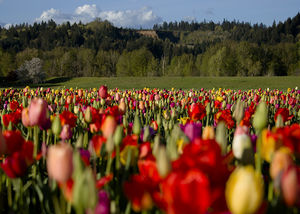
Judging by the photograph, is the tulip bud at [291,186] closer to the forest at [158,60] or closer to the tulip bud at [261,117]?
the tulip bud at [261,117]

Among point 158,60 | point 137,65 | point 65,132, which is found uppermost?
point 158,60

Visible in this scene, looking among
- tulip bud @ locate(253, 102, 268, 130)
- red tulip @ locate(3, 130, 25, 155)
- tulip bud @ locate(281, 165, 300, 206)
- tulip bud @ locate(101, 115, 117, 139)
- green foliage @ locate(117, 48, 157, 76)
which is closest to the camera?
tulip bud @ locate(281, 165, 300, 206)

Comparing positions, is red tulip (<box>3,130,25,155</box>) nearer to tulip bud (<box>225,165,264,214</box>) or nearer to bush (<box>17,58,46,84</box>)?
tulip bud (<box>225,165,264,214</box>)

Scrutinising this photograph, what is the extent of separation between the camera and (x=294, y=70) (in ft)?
250

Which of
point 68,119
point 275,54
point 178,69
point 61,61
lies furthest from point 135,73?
point 68,119

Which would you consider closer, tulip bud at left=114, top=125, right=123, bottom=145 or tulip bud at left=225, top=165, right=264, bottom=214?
Answer: tulip bud at left=225, top=165, right=264, bottom=214

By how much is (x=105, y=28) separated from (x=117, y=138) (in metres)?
190

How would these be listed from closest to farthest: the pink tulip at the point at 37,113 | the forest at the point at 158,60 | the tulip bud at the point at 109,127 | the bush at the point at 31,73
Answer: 1. the tulip bud at the point at 109,127
2. the pink tulip at the point at 37,113
3. the bush at the point at 31,73
4. the forest at the point at 158,60

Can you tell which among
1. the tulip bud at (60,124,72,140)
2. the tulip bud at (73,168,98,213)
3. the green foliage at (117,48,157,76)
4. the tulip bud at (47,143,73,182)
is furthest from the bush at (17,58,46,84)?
the tulip bud at (73,168,98,213)

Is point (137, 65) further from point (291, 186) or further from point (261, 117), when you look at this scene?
point (291, 186)

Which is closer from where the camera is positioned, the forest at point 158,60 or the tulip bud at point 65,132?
the tulip bud at point 65,132

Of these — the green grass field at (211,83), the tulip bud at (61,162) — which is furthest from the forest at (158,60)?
the tulip bud at (61,162)

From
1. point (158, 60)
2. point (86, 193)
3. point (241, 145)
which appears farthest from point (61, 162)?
point (158, 60)

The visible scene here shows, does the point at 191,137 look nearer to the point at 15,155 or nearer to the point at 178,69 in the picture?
the point at 15,155
